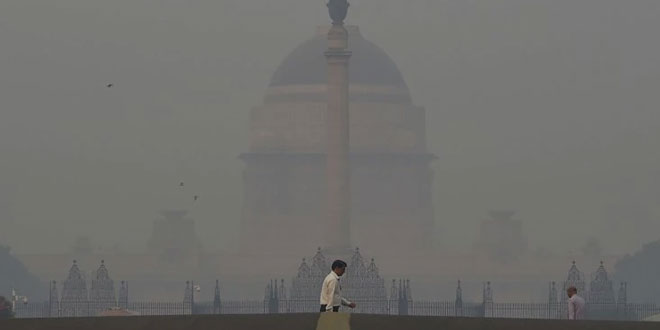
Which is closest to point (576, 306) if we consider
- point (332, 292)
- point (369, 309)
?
point (332, 292)

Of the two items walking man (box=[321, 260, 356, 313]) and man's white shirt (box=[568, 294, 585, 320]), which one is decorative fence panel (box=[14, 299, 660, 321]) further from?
Result: walking man (box=[321, 260, 356, 313])

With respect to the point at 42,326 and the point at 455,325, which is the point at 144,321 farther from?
the point at 455,325

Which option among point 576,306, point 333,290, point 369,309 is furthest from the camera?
point 369,309

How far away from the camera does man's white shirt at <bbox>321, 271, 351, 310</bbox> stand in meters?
37.2

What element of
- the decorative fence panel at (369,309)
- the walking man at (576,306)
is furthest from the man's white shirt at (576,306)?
the decorative fence panel at (369,309)

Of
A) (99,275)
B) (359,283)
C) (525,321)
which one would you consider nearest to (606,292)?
(359,283)

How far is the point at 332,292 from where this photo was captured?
37.2 metres

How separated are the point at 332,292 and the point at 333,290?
0.05 m

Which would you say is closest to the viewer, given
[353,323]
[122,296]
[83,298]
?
[353,323]

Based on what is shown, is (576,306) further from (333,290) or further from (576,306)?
(333,290)

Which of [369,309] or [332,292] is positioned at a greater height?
[369,309]

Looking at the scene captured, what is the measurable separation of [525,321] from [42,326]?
29.4 ft

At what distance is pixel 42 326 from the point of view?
36.9m

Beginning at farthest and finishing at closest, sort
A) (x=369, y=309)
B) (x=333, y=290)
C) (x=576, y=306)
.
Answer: (x=369, y=309)
(x=576, y=306)
(x=333, y=290)
